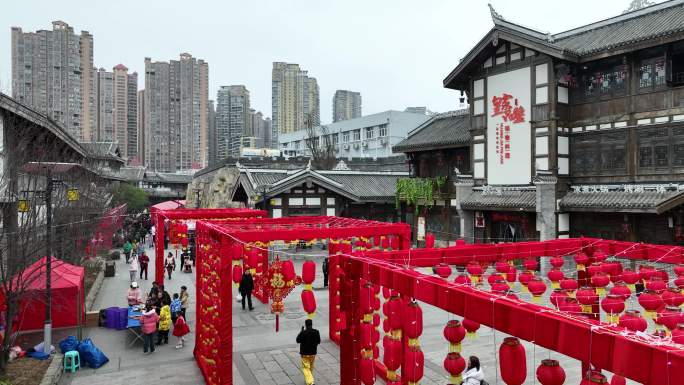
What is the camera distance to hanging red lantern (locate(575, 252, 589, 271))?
11778mm

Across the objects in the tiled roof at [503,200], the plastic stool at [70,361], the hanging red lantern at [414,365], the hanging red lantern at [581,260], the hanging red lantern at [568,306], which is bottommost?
the plastic stool at [70,361]

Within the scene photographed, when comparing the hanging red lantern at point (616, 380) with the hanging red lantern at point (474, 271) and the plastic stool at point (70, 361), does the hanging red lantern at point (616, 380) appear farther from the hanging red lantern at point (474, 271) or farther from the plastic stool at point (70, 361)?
the plastic stool at point (70, 361)

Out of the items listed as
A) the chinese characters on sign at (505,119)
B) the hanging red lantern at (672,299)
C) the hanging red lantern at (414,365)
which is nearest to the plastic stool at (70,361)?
the hanging red lantern at (414,365)

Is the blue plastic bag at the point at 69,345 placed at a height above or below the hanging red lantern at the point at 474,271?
below

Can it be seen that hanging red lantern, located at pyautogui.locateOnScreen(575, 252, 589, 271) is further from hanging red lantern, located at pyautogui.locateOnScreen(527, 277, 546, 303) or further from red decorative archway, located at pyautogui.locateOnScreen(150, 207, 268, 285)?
red decorative archway, located at pyautogui.locateOnScreen(150, 207, 268, 285)

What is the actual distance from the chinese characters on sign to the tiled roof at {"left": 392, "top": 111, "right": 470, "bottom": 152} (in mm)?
2935

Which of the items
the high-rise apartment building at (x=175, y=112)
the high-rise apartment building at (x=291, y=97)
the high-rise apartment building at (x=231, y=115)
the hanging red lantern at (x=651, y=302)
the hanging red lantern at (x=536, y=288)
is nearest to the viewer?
the hanging red lantern at (x=651, y=302)

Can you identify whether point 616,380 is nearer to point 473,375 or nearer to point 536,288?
point 473,375

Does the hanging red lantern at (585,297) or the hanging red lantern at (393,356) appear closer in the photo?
the hanging red lantern at (393,356)

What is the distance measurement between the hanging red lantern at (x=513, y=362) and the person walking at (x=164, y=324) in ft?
38.6

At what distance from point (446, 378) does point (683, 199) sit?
1367 cm

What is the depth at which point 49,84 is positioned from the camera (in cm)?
5094

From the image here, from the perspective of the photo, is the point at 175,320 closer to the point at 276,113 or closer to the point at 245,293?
the point at 245,293

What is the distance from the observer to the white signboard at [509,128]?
2514 centimetres
